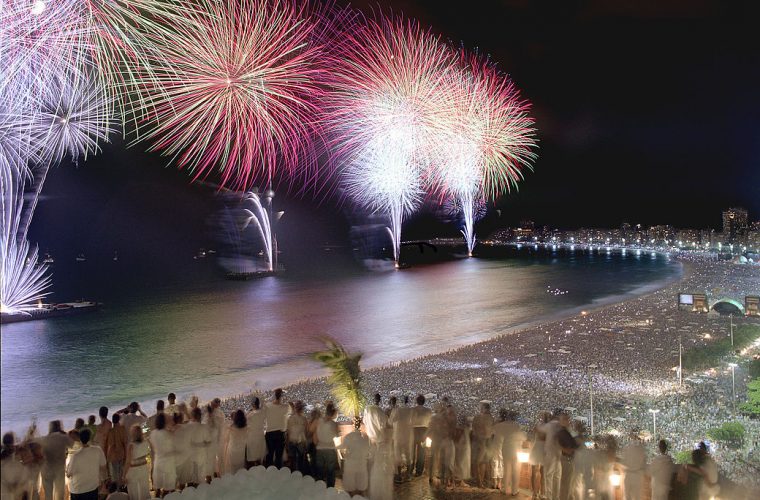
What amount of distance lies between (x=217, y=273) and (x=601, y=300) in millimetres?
64769

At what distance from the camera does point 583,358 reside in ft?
70.5

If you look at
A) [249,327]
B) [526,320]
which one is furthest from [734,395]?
[249,327]

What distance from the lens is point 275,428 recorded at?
23.9 feet

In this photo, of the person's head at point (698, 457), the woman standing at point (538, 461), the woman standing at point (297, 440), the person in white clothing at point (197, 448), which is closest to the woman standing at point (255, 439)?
the woman standing at point (297, 440)

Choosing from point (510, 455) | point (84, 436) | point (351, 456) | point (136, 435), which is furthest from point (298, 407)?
point (510, 455)

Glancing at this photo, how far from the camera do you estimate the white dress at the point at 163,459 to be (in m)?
6.42

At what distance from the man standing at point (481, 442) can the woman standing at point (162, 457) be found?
3356 mm

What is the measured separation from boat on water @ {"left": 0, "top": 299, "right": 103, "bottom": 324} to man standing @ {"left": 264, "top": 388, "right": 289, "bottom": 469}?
158 ft

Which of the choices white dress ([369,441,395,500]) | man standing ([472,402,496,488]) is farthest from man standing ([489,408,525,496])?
white dress ([369,441,395,500])

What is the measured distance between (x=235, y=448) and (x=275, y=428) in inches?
21.1

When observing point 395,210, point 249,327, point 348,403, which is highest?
point 395,210

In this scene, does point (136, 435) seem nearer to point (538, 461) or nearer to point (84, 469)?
point (84, 469)

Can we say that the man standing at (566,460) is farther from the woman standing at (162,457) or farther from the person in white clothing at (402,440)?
the woman standing at (162,457)

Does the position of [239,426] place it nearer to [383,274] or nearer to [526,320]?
[526,320]
